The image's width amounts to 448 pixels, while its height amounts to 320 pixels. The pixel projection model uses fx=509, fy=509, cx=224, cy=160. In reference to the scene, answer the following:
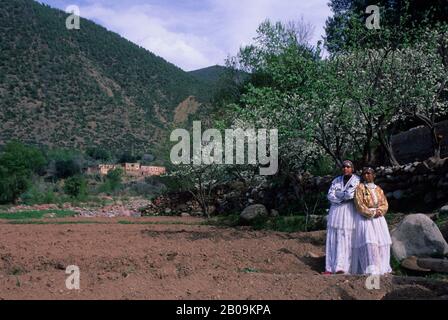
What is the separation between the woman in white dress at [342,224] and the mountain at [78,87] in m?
39.7

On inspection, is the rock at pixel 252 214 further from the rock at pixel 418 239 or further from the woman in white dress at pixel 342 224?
the woman in white dress at pixel 342 224

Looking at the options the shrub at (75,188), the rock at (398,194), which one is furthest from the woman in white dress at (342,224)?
A: the shrub at (75,188)

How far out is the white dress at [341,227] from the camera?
7961 millimetres

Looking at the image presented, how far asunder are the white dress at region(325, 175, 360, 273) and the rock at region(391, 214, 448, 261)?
0.93m

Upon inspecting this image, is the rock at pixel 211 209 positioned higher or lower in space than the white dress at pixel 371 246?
lower

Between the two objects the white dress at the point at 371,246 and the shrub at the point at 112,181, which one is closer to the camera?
→ the white dress at the point at 371,246

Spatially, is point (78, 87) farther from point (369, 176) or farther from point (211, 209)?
point (369, 176)

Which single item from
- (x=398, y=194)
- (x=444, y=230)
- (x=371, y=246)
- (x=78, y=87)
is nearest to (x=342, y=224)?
(x=371, y=246)

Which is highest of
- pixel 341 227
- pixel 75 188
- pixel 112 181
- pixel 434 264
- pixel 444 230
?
pixel 341 227

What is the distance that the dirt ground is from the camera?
5.93 m

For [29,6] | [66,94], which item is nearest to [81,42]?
[29,6]

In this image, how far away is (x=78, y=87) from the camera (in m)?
57.8

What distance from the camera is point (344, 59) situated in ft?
43.7

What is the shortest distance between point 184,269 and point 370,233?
287cm
